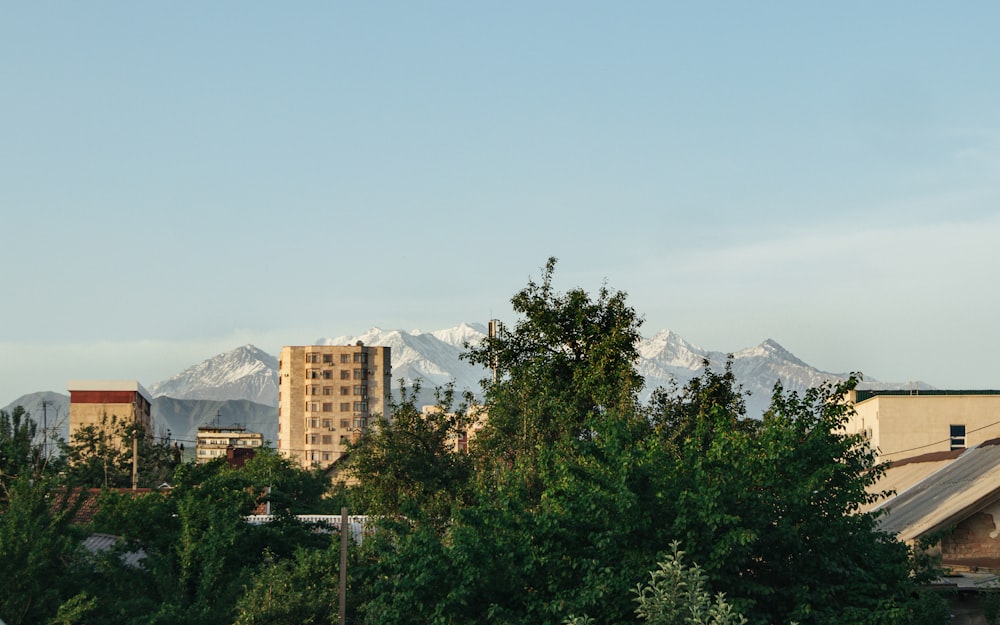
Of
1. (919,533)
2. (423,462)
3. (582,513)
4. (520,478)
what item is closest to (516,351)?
(423,462)

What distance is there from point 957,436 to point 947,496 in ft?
A: 126

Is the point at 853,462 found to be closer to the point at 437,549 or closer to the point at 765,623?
the point at 765,623

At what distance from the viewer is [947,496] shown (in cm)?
3616

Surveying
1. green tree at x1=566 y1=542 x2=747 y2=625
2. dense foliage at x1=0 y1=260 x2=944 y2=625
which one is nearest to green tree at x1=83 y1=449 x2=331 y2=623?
dense foliage at x1=0 y1=260 x2=944 y2=625

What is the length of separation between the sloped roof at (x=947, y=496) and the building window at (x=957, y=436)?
3005cm

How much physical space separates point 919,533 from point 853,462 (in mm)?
6420

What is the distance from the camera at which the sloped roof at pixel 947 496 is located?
32.6 metres

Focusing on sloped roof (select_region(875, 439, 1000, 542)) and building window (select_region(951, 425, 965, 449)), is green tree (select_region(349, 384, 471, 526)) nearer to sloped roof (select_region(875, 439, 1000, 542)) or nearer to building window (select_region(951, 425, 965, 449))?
sloped roof (select_region(875, 439, 1000, 542))

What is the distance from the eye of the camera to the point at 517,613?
978 inches

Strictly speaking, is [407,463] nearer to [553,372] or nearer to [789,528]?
[553,372]

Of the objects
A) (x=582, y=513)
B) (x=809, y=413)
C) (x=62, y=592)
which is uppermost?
(x=809, y=413)

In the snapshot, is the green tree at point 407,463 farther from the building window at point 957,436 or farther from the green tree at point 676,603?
the building window at point 957,436

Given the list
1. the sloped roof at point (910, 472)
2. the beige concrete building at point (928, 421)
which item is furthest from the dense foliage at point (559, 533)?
the beige concrete building at point (928, 421)

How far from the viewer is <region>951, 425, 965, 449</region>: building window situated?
71938 millimetres
